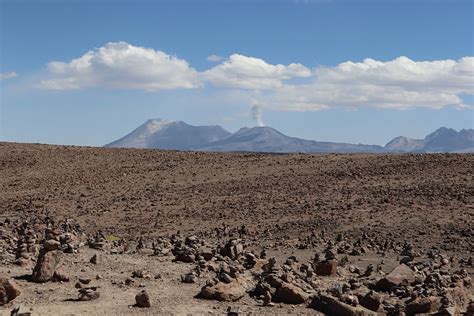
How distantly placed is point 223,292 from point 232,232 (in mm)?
10174

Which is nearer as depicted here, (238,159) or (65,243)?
(65,243)

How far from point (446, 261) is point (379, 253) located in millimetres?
2104

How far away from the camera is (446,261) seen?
1559 centimetres

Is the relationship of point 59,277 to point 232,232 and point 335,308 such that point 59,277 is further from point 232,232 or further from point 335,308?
point 232,232

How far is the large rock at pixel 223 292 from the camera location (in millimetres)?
10766

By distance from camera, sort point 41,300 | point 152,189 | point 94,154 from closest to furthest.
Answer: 1. point 41,300
2. point 152,189
3. point 94,154

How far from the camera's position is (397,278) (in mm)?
12289

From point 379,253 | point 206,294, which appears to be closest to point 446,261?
point 379,253

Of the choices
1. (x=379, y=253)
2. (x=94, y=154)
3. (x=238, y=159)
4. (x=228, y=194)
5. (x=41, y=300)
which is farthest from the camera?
(x=94, y=154)

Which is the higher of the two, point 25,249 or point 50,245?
point 50,245

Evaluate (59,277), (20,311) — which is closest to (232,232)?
(59,277)

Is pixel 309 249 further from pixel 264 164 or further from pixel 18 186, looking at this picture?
pixel 18 186

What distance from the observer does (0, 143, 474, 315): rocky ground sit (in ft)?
35.4

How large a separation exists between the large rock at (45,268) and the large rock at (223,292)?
2.94 metres
